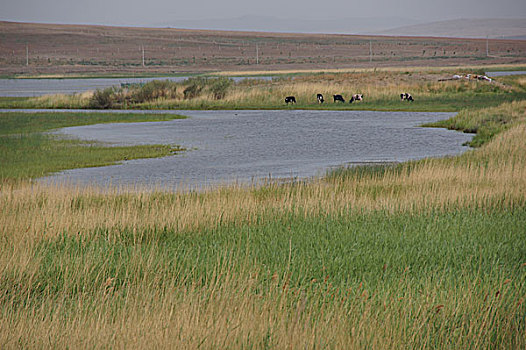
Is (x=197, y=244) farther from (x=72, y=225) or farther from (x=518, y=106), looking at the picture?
(x=518, y=106)

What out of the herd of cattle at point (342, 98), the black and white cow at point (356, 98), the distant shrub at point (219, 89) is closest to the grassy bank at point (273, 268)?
the herd of cattle at point (342, 98)

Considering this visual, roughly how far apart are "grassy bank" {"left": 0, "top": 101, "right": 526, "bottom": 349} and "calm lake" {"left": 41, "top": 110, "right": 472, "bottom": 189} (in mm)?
4058

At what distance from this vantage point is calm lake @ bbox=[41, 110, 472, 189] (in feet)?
67.4

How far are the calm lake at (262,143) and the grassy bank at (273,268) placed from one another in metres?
4.06

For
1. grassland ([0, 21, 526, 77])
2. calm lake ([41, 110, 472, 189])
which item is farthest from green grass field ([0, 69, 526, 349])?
grassland ([0, 21, 526, 77])

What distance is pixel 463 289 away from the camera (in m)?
6.89

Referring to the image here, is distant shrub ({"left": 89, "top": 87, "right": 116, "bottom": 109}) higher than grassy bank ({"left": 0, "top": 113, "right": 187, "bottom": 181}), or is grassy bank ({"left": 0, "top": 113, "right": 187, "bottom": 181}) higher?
distant shrub ({"left": 89, "top": 87, "right": 116, "bottom": 109})

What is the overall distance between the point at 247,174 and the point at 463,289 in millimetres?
13698

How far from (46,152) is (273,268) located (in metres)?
19.1

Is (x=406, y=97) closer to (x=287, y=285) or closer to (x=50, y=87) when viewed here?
(x=287, y=285)

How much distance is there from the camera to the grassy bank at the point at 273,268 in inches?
228

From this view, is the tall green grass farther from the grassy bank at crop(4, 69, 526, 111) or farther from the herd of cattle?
the herd of cattle

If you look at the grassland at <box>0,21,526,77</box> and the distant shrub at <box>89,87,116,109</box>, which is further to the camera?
the grassland at <box>0,21,526,77</box>

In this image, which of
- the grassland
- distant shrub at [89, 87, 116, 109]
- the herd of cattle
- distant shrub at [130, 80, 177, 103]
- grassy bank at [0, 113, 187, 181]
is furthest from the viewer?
the grassland
